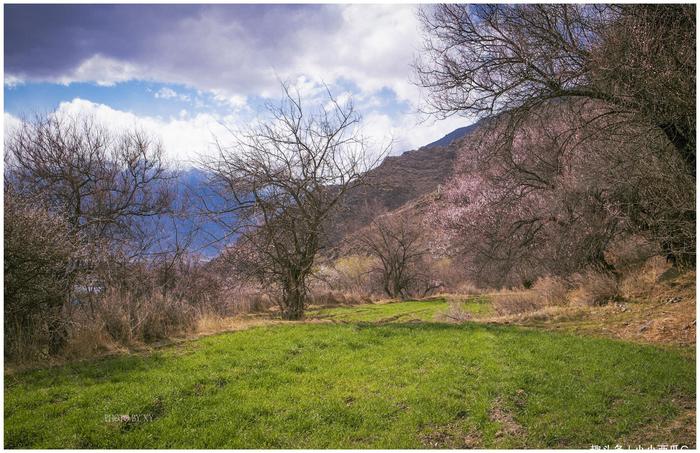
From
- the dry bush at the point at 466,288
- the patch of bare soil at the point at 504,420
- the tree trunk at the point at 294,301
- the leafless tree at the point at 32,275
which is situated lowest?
the dry bush at the point at 466,288

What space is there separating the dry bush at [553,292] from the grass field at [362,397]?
7924 mm

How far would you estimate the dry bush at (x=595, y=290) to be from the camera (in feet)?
46.8

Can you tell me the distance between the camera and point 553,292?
17.2 meters

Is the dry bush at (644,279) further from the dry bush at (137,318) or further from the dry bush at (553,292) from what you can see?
the dry bush at (137,318)

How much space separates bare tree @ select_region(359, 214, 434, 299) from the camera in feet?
108

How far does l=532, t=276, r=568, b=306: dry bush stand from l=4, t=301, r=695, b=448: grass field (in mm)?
7924

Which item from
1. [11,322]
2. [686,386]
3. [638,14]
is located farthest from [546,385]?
[11,322]

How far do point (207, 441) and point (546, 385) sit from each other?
4892 mm

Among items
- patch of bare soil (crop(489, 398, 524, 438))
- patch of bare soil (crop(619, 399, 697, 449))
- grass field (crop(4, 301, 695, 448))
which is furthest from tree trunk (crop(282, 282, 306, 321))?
patch of bare soil (crop(619, 399, 697, 449))

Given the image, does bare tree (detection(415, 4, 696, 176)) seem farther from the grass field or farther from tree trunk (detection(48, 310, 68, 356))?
tree trunk (detection(48, 310, 68, 356))

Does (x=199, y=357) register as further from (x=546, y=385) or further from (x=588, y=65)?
(x=588, y=65)

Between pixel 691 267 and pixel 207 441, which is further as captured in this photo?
pixel 691 267

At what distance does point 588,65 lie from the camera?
8.27 meters

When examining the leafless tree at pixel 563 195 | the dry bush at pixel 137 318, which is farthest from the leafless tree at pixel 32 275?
the leafless tree at pixel 563 195
